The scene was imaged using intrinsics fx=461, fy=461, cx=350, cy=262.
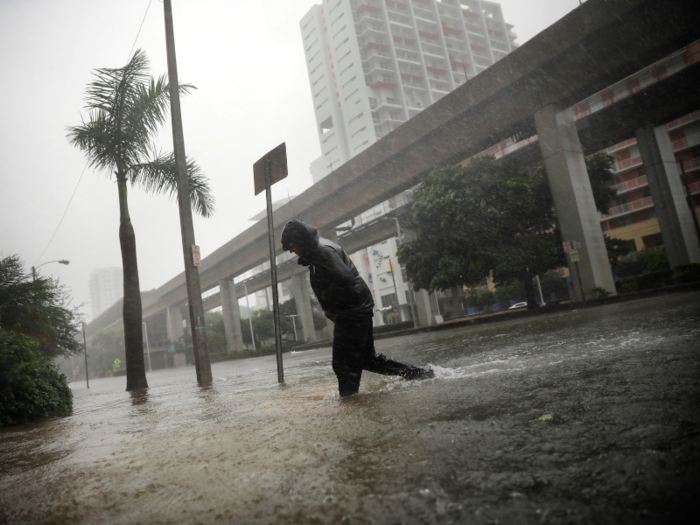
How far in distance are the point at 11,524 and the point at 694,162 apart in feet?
186

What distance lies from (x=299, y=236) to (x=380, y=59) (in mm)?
80074

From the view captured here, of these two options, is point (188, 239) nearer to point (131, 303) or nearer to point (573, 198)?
point (131, 303)

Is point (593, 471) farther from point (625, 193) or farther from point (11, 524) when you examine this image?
point (625, 193)

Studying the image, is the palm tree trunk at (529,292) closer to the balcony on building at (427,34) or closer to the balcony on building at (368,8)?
the balcony on building at (368,8)

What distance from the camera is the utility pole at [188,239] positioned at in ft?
29.3

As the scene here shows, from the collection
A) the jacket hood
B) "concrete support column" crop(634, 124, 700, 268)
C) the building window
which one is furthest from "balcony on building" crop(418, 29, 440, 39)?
the jacket hood

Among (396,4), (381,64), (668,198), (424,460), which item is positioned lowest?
(424,460)

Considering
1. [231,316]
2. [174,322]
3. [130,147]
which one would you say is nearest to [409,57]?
[174,322]

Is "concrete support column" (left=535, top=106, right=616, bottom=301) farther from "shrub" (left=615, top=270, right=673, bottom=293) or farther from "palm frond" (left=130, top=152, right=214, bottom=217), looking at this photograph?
"palm frond" (left=130, top=152, right=214, bottom=217)

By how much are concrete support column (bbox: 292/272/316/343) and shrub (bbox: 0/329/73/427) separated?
109 ft

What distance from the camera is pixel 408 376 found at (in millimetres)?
3791

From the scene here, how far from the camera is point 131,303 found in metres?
11.4

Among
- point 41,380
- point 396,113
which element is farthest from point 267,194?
point 396,113

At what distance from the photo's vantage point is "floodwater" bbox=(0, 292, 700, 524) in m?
1.19
